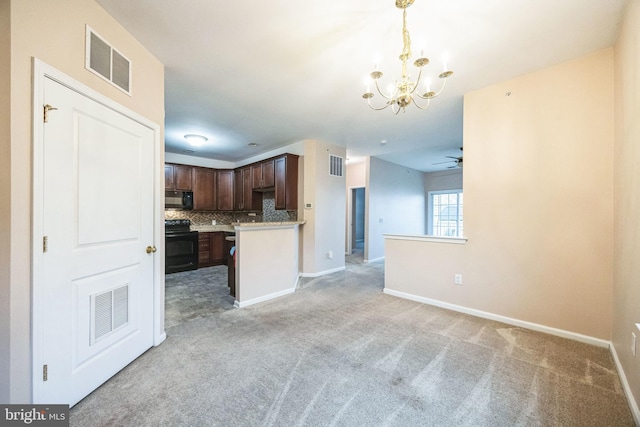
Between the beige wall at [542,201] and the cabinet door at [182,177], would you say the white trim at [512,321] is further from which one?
the cabinet door at [182,177]

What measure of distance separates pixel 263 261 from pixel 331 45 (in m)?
2.65

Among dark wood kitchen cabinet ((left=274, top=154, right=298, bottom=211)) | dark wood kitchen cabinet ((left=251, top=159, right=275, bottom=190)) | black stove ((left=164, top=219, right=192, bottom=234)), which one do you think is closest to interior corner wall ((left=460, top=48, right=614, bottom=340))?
dark wood kitchen cabinet ((left=274, top=154, right=298, bottom=211))

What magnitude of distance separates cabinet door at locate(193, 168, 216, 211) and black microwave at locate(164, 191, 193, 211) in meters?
0.11

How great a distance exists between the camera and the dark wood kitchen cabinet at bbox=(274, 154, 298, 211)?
485cm

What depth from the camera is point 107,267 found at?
1.80 metres

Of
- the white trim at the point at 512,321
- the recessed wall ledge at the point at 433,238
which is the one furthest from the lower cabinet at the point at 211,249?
the white trim at the point at 512,321

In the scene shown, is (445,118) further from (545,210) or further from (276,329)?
(276,329)

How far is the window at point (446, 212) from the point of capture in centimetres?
822

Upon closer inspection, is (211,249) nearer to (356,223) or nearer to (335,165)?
(335,165)

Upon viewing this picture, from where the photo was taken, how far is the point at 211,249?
19.2 ft

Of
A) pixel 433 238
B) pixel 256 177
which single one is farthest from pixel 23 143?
pixel 256 177

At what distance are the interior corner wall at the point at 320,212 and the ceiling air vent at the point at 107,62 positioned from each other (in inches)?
124

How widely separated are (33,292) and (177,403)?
103cm

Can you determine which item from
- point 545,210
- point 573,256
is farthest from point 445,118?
point 573,256
